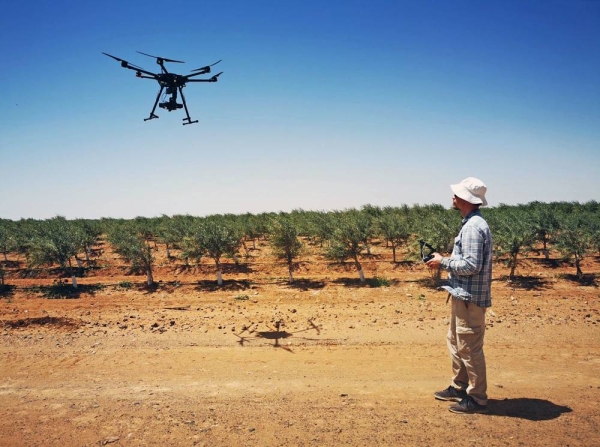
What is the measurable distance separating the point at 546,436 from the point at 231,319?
Answer: 987 centimetres

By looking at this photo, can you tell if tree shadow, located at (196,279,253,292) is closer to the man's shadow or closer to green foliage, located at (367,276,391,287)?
green foliage, located at (367,276,391,287)

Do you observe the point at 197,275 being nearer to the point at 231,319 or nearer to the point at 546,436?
the point at 231,319

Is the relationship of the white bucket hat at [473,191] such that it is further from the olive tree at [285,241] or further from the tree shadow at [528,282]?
the olive tree at [285,241]

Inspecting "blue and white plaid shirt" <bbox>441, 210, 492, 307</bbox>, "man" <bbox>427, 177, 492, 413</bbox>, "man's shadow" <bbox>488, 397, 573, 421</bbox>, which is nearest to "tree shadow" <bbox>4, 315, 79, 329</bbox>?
"man" <bbox>427, 177, 492, 413</bbox>

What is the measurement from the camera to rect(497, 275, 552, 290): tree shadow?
1980 cm

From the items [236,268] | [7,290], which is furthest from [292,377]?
[7,290]

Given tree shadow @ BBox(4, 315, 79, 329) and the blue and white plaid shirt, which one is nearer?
the blue and white plaid shirt

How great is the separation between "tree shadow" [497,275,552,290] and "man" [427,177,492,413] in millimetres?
17824

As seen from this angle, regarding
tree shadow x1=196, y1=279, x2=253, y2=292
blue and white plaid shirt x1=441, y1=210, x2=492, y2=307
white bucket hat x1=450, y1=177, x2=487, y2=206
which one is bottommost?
tree shadow x1=196, y1=279, x2=253, y2=292

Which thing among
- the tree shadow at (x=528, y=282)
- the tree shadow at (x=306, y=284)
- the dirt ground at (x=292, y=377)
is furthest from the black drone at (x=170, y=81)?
the tree shadow at (x=528, y=282)

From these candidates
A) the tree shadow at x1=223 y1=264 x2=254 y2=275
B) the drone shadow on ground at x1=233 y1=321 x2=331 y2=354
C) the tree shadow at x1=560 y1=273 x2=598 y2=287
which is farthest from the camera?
the tree shadow at x1=223 y1=264 x2=254 y2=275

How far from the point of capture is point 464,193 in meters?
5.10

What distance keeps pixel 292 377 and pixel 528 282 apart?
64.8 ft

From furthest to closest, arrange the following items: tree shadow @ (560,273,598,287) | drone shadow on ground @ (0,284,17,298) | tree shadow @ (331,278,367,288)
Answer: tree shadow @ (331,278,367,288) → drone shadow on ground @ (0,284,17,298) → tree shadow @ (560,273,598,287)
